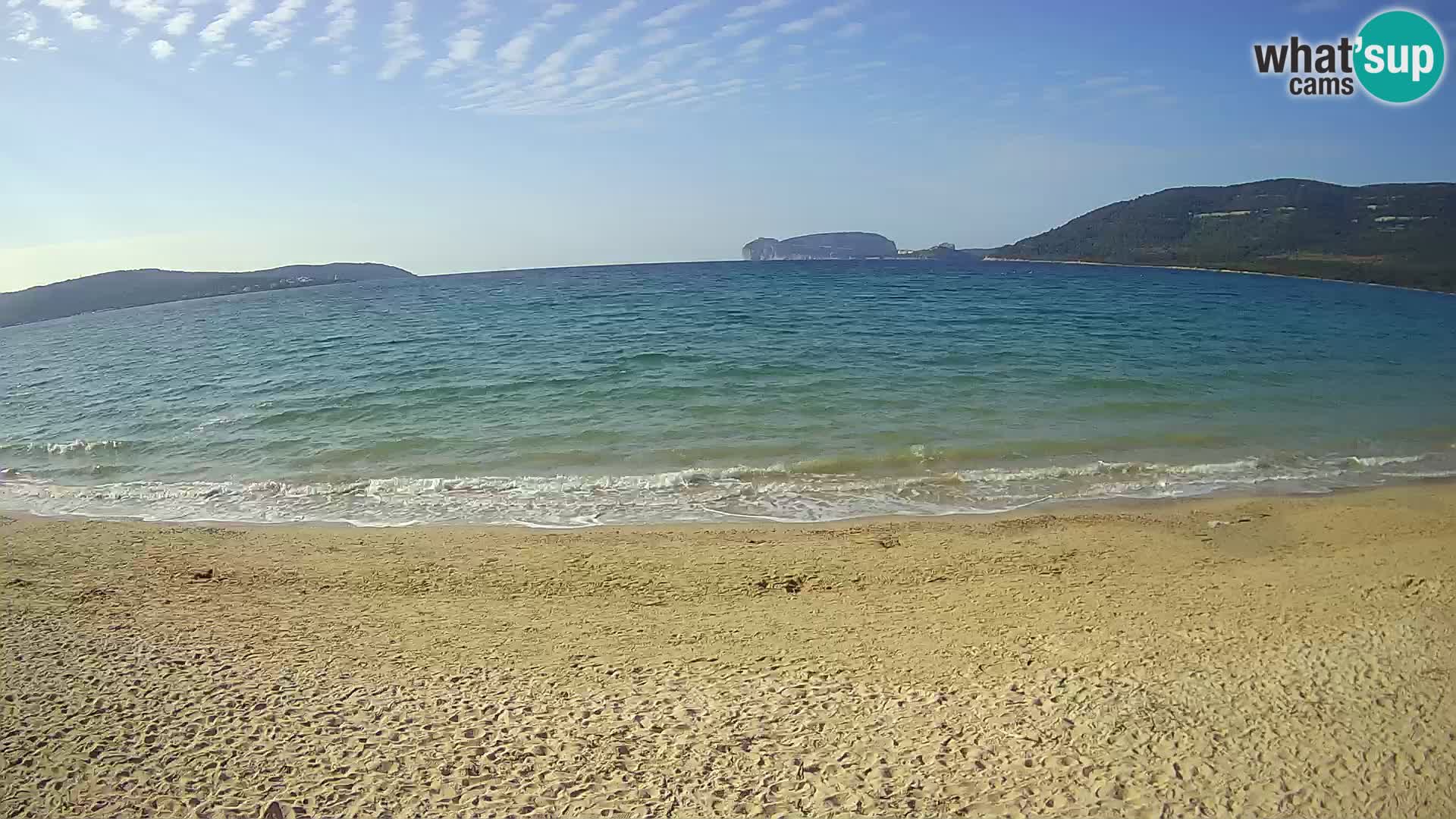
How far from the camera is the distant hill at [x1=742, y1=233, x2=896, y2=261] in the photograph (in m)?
136

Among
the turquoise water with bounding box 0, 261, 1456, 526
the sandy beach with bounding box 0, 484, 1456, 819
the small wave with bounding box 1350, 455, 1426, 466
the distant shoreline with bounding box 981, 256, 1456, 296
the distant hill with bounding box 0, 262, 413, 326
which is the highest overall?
the distant hill with bounding box 0, 262, 413, 326

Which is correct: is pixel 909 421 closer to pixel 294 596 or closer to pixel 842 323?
pixel 294 596

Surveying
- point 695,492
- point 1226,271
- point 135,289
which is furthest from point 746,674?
point 135,289

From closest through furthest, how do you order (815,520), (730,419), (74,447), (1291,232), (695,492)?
(815,520) → (695,492) → (730,419) → (74,447) → (1291,232)

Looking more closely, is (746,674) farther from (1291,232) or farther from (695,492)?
(1291,232)

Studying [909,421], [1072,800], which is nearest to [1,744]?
[1072,800]

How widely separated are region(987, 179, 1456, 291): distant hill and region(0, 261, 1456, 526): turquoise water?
29.9 meters

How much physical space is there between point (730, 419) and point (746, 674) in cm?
887

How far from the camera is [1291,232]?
216ft

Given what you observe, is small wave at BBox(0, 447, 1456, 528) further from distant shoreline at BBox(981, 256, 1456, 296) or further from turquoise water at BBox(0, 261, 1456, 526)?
distant shoreline at BBox(981, 256, 1456, 296)

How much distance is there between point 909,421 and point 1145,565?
20.5 ft

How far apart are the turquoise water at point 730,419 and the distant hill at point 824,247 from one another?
4209 inches

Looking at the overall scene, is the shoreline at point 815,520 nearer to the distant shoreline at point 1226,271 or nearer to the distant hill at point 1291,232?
the distant shoreline at point 1226,271

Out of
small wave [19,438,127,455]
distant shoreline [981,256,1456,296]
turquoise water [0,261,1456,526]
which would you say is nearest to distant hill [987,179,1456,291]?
distant shoreline [981,256,1456,296]
